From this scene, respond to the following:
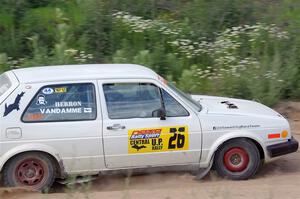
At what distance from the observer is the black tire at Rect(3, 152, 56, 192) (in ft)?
27.0

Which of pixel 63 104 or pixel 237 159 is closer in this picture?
pixel 63 104

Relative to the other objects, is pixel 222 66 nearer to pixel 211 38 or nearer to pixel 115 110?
pixel 211 38

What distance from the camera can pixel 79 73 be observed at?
28.1ft

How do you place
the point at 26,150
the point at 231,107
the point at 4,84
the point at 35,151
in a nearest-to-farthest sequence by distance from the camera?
the point at 26,150 < the point at 35,151 < the point at 4,84 < the point at 231,107

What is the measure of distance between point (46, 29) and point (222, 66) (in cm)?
406

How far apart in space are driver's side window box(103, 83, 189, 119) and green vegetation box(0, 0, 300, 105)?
3.54m

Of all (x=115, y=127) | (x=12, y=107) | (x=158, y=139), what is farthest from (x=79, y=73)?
(x=158, y=139)

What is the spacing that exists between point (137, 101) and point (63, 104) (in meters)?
0.92

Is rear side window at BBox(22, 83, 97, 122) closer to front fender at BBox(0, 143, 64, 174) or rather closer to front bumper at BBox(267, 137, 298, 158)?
front fender at BBox(0, 143, 64, 174)

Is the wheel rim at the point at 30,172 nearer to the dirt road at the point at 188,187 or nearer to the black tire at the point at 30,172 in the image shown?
the black tire at the point at 30,172

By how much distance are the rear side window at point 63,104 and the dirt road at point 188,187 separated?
89cm

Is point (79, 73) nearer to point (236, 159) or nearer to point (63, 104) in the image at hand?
point (63, 104)

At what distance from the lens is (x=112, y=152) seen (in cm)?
835

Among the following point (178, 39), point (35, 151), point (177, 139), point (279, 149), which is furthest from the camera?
point (178, 39)
